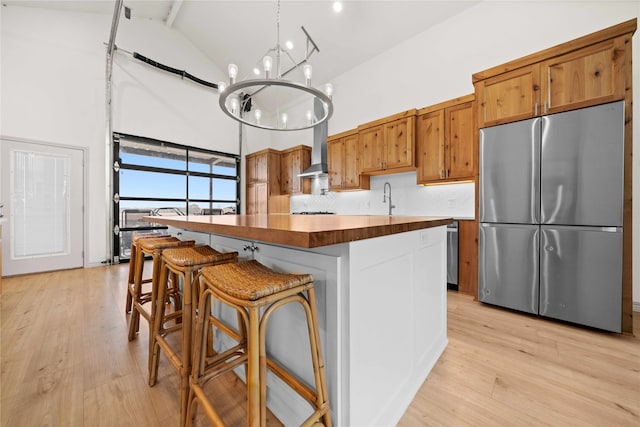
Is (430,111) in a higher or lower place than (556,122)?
higher

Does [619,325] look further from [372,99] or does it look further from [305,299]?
[372,99]

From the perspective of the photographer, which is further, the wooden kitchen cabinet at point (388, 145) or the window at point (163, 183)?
the window at point (163, 183)

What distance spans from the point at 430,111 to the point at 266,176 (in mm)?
3553

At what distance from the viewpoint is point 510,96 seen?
2352 mm

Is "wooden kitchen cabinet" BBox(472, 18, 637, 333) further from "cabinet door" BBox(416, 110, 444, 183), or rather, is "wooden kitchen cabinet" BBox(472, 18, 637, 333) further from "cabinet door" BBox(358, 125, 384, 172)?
"cabinet door" BBox(358, 125, 384, 172)

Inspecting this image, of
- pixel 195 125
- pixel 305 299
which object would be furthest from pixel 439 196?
pixel 195 125

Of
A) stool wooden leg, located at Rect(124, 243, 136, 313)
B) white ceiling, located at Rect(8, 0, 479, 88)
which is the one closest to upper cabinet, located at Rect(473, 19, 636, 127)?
white ceiling, located at Rect(8, 0, 479, 88)

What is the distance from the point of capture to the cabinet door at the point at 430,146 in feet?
10.3

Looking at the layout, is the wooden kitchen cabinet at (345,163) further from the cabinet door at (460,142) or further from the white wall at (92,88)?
the white wall at (92,88)

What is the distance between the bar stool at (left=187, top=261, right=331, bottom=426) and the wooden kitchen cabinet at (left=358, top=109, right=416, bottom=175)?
2.92m

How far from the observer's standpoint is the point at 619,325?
1.87 metres

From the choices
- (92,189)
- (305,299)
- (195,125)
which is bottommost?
(305,299)

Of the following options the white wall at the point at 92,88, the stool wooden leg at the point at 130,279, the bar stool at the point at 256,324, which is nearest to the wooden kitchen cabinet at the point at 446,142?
the bar stool at the point at 256,324

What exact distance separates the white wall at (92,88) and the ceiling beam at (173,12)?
240mm
